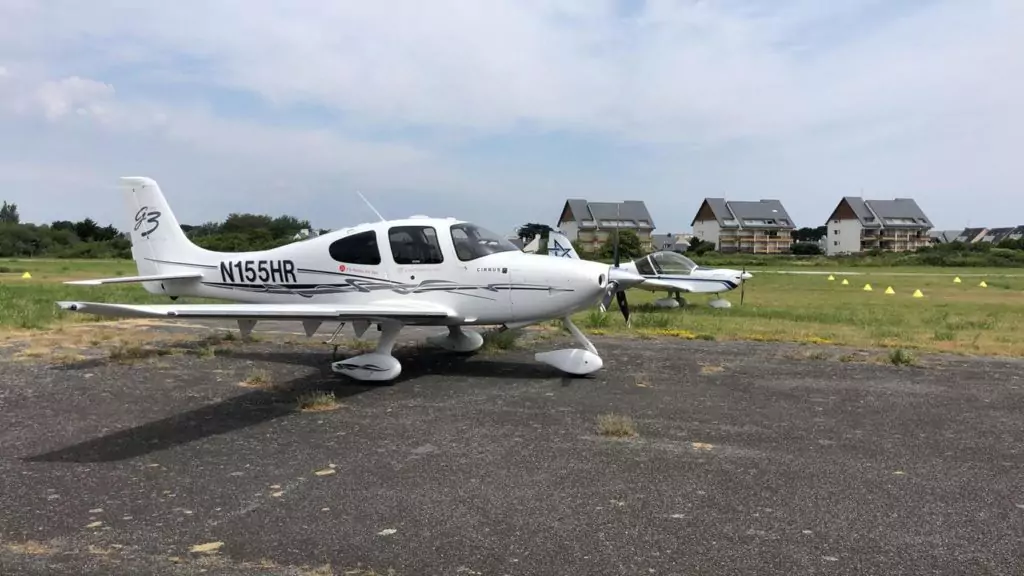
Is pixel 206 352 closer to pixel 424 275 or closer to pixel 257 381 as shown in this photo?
pixel 257 381

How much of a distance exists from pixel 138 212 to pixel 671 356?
936 centimetres

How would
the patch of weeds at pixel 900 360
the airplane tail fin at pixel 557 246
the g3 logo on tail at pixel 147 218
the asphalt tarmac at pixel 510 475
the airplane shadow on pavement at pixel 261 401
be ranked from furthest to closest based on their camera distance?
the airplane tail fin at pixel 557 246 → the g3 logo on tail at pixel 147 218 → the patch of weeds at pixel 900 360 → the airplane shadow on pavement at pixel 261 401 → the asphalt tarmac at pixel 510 475

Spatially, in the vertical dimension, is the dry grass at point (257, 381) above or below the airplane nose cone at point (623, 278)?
below

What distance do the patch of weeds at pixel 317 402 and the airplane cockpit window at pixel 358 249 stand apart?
2421 millimetres

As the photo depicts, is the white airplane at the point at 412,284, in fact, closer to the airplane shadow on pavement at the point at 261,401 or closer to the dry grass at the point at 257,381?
the airplane shadow on pavement at the point at 261,401

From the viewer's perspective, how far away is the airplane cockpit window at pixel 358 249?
9.48 m

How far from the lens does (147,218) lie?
1184 cm

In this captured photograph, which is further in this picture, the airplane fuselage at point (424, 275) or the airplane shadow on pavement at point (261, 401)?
the airplane fuselage at point (424, 275)

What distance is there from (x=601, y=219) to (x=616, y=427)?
4336 inches

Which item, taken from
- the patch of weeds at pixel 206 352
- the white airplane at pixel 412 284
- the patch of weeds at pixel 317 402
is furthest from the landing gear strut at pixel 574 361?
the patch of weeds at pixel 206 352

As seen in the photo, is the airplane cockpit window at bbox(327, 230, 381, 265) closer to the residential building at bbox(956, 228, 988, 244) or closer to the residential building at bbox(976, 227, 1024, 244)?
Answer: the residential building at bbox(976, 227, 1024, 244)

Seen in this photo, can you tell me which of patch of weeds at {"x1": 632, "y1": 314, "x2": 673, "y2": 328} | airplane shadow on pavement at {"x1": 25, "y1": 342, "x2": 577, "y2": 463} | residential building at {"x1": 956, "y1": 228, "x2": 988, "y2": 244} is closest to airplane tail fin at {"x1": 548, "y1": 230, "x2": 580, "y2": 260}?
patch of weeds at {"x1": 632, "y1": 314, "x2": 673, "y2": 328}

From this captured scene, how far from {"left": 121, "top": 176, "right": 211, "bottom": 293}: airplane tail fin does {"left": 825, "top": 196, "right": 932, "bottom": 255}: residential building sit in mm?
114234

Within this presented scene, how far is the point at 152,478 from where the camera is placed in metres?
4.98
